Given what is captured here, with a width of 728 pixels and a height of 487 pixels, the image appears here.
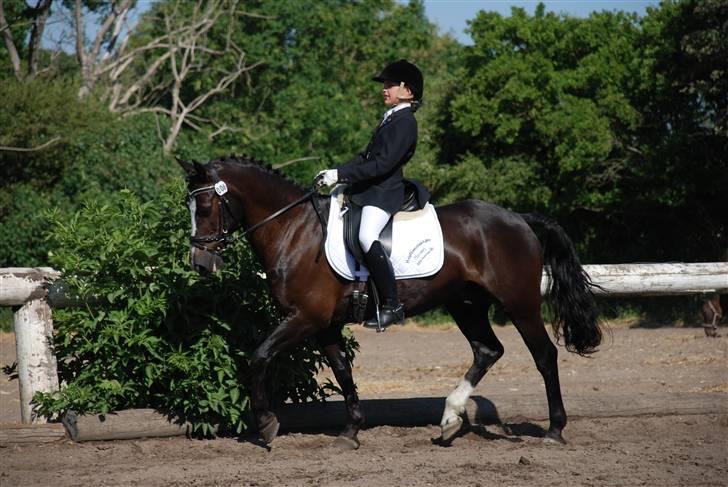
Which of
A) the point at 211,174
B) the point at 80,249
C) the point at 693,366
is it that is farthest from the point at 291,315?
the point at 693,366

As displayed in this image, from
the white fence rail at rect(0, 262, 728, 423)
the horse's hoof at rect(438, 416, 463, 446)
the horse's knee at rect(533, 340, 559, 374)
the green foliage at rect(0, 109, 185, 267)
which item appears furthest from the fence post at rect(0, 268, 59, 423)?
the green foliage at rect(0, 109, 185, 267)

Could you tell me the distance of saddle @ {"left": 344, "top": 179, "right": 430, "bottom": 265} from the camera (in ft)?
21.7

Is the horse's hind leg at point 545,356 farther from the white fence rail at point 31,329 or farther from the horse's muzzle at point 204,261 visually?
the white fence rail at point 31,329

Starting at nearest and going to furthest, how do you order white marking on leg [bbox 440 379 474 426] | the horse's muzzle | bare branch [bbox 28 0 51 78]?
the horse's muzzle → white marking on leg [bbox 440 379 474 426] → bare branch [bbox 28 0 51 78]

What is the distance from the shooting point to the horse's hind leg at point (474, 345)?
7.00 m

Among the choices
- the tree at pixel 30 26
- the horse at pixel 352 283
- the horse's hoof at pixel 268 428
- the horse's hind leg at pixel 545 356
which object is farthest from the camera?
the tree at pixel 30 26

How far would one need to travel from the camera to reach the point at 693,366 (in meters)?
10.9

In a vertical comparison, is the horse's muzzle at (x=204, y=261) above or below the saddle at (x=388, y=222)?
below

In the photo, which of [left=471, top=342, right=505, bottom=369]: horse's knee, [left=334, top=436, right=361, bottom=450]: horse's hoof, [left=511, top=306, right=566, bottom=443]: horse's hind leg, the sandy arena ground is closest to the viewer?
the sandy arena ground

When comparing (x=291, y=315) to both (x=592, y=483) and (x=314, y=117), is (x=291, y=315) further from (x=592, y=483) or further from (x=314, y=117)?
(x=314, y=117)

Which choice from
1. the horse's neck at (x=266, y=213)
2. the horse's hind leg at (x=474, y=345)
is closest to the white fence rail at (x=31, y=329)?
the horse's neck at (x=266, y=213)

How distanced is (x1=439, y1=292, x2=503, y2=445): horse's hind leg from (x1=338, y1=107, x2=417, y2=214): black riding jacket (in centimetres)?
116

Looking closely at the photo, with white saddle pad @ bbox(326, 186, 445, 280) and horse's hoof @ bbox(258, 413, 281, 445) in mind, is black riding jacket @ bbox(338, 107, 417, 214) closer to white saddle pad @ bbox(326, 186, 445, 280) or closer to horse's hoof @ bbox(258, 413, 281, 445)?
white saddle pad @ bbox(326, 186, 445, 280)

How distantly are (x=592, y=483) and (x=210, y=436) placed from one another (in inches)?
116
